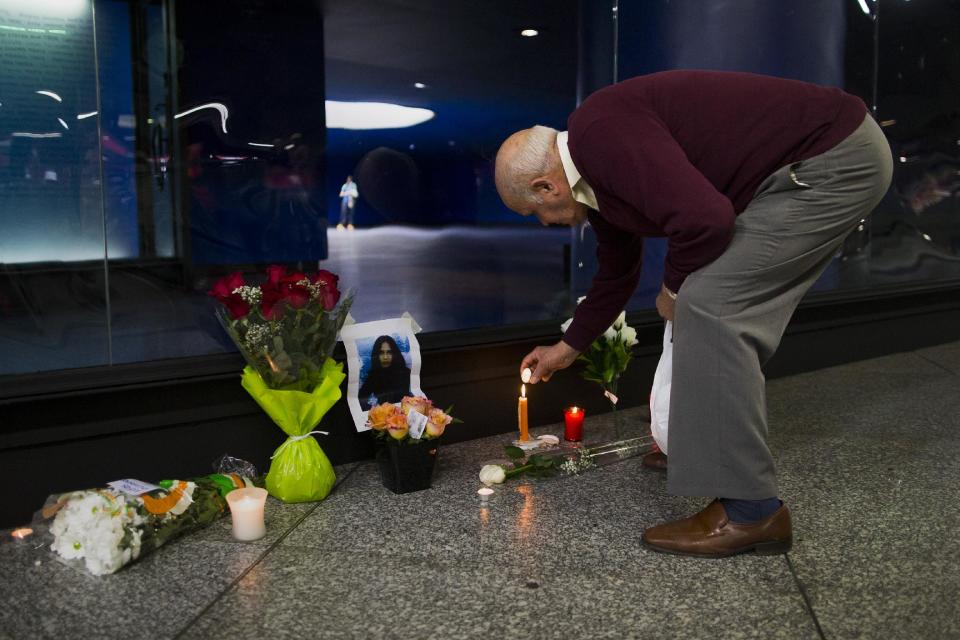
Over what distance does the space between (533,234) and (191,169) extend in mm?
1523

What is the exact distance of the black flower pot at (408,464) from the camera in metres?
2.66

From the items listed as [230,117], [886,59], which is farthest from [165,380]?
[886,59]

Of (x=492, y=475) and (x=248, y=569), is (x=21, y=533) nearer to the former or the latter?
(x=248, y=569)


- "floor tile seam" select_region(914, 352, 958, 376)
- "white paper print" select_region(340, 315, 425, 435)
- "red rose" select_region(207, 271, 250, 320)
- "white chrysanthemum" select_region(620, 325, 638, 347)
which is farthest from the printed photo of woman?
"floor tile seam" select_region(914, 352, 958, 376)

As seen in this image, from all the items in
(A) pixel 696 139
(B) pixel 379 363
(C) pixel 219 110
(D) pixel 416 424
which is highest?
(C) pixel 219 110

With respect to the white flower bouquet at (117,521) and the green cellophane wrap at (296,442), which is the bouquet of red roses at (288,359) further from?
the white flower bouquet at (117,521)

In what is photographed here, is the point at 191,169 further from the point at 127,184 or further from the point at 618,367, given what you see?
the point at 618,367

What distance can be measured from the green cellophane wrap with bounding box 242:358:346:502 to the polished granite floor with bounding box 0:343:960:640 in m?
0.05

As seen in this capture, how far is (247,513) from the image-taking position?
2.27m

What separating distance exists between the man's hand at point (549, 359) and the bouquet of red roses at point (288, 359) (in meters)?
0.61

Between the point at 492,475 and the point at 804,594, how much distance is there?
1.04 m

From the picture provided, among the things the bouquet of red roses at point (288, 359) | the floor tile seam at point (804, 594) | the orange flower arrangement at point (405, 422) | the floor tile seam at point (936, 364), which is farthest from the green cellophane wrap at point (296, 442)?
the floor tile seam at point (936, 364)

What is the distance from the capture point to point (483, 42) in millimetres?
3660

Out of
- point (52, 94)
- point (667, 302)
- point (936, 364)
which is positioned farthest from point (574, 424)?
point (936, 364)
